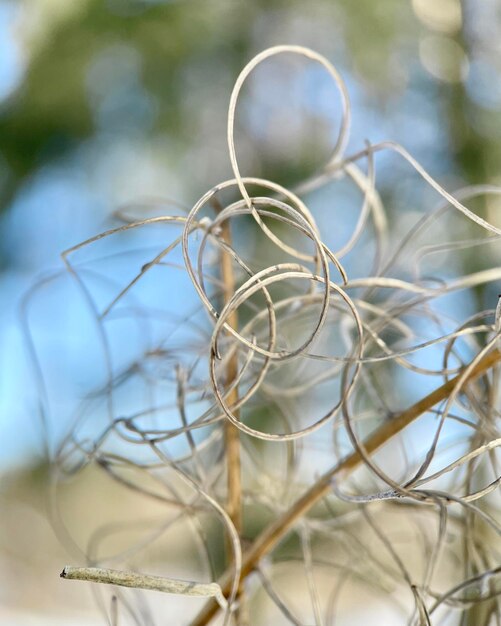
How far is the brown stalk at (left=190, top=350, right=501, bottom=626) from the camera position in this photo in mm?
135

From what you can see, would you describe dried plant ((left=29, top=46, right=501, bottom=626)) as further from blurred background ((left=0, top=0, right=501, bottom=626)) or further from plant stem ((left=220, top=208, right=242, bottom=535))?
blurred background ((left=0, top=0, right=501, bottom=626))

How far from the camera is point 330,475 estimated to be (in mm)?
148

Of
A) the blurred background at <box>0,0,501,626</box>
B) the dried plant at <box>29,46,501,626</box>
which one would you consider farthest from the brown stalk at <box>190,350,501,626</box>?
the blurred background at <box>0,0,501,626</box>

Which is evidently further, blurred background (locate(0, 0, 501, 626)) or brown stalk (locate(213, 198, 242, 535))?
blurred background (locate(0, 0, 501, 626))

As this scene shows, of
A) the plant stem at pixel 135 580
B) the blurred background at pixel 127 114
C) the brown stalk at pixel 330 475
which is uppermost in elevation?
the blurred background at pixel 127 114

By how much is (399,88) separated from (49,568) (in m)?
0.82

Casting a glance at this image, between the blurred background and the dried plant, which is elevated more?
the blurred background

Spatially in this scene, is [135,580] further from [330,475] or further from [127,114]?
[127,114]

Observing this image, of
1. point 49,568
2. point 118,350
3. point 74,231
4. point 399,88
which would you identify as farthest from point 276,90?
point 49,568

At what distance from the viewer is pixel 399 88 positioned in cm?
80

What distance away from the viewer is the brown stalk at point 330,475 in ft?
0.44

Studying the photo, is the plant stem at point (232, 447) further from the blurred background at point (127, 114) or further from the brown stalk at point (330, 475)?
the blurred background at point (127, 114)

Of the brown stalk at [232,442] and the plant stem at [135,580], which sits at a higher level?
the brown stalk at [232,442]

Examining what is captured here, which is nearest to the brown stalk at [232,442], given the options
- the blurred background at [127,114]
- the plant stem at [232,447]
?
the plant stem at [232,447]
